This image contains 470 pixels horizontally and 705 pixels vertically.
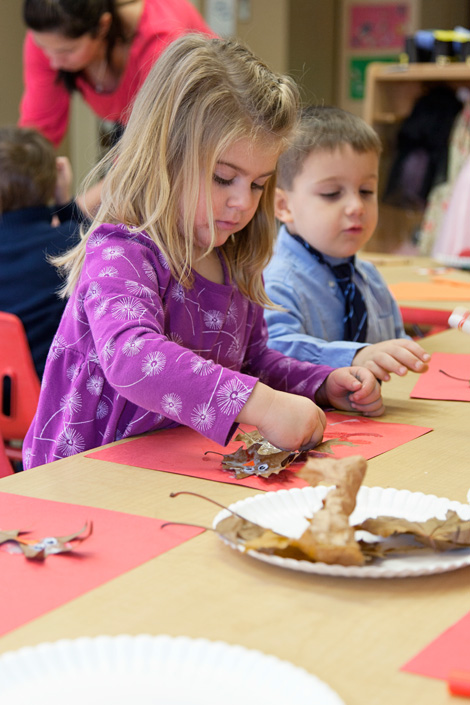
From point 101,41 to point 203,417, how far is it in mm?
1637

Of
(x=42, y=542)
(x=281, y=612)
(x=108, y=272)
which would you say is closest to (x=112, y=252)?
(x=108, y=272)

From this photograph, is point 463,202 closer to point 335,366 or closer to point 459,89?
point 459,89

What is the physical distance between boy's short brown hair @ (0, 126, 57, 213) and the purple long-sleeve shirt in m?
1.08

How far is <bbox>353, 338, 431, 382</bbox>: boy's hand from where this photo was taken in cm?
130

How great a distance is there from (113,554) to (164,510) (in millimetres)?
111

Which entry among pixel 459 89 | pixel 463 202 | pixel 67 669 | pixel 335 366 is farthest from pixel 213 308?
pixel 459 89

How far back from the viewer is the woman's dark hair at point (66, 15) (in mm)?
2186

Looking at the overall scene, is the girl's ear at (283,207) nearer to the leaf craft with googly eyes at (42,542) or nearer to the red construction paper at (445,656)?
the leaf craft with googly eyes at (42,542)

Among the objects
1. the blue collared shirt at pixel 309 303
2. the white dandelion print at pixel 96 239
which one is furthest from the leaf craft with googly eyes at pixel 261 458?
the blue collared shirt at pixel 309 303

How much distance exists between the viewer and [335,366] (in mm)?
1468

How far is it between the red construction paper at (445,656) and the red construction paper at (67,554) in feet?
0.78

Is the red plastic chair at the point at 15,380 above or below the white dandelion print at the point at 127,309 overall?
below

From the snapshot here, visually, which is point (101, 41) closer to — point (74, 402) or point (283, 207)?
point (283, 207)

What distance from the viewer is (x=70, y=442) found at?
124 centimetres
